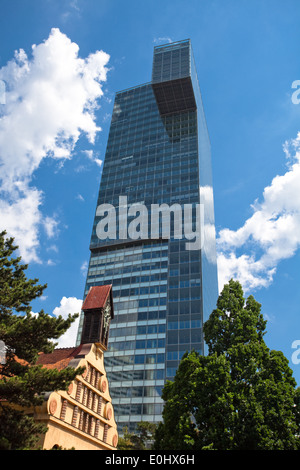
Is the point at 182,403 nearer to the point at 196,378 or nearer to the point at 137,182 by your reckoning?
the point at 196,378

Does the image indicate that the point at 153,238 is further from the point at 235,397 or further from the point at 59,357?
the point at 235,397

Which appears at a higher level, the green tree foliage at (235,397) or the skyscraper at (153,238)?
the skyscraper at (153,238)

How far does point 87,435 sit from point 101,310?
12.0m

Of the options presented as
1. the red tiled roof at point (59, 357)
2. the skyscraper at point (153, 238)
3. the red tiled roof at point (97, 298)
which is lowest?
the red tiled roof at point (59, 357)

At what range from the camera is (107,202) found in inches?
4230

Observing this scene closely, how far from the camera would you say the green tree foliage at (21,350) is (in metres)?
19.7

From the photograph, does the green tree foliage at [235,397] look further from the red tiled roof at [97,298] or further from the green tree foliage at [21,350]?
the red tiled roof at [97,298]

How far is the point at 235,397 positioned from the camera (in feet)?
76.0

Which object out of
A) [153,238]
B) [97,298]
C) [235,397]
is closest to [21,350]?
[235,397]

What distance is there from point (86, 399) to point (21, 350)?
1382 centimetres

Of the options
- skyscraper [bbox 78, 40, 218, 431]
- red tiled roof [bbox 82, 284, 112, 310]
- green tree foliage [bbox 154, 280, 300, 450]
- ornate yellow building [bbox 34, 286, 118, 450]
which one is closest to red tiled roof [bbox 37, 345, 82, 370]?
ornate yellow building [bbox 34, 286, 118, 450]

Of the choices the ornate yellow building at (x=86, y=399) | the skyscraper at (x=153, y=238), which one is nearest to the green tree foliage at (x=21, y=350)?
the ornate yellow building at (x=86, y=399)

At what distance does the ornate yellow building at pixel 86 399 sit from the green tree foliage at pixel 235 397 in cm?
691
